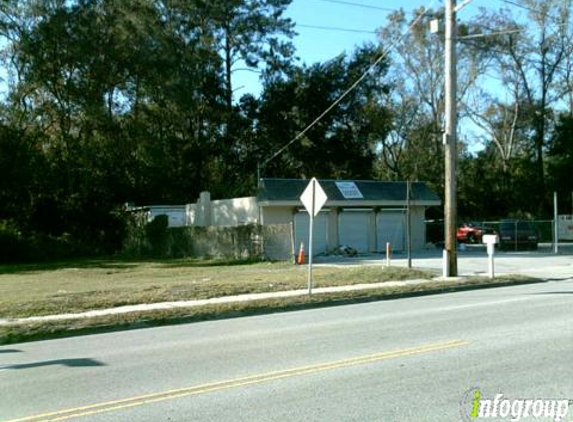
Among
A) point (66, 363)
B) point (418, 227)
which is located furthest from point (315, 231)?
point (66, 363)

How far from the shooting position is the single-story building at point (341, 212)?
31.1m

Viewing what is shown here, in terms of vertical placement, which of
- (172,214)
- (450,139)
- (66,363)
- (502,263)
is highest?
(450,139)

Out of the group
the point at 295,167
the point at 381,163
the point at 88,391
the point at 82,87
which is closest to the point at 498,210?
the point at 381,163

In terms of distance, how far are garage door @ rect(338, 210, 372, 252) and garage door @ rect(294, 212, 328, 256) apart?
1.02 metres

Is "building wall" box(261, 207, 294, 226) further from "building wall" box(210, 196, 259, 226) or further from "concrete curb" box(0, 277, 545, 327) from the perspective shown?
"concrete curb" box(0, 277, 545, 327)

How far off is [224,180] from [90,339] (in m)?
40.1

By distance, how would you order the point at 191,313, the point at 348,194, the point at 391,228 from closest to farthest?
the point at 191,313 < the point at 348,194 < the point at 391,228

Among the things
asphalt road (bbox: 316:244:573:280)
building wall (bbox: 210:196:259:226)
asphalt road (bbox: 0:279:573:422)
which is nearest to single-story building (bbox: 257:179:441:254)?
building wall (bbox: 210:196:259:226)

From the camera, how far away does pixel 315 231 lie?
31.3 m

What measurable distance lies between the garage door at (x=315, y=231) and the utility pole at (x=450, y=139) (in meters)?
11.6

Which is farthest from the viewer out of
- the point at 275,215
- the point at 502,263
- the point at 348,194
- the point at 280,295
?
the point at 348,194

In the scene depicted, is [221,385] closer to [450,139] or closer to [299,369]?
[299,369]

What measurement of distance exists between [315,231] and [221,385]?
2448 centimetres

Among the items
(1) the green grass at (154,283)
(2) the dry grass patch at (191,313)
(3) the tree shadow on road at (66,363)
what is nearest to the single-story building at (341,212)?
(1) the green grass at (154,283)
